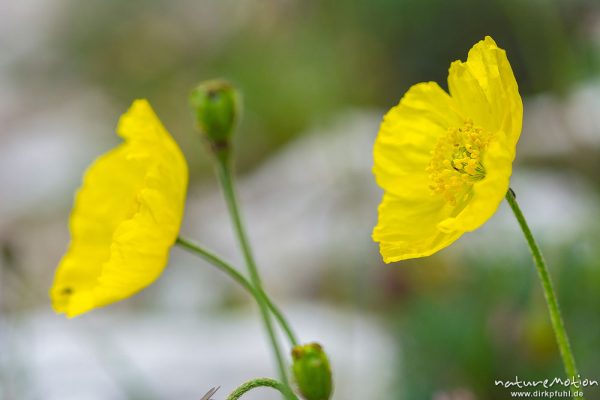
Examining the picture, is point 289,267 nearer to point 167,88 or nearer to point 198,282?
point 198,282

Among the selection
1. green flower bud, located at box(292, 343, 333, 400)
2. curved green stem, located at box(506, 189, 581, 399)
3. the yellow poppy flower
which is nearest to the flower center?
the yellow poppy flower

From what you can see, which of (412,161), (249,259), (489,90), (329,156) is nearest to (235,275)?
(249,259)

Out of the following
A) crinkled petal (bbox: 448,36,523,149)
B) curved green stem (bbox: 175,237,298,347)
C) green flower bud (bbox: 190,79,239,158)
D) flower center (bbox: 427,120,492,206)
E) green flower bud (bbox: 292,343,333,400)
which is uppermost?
green flower bud (bbox: 190,79,239,158)

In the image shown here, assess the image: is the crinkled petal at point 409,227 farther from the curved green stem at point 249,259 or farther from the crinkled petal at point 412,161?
the curved green stem at point 249,259

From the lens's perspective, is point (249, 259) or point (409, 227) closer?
point (409, 227)

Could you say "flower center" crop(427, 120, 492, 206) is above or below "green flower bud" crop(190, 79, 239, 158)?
below

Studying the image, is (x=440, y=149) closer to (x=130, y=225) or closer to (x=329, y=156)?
(x=130, y=225)

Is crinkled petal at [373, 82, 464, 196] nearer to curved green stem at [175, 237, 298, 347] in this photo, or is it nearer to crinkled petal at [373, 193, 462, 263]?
crinkled petal at [373, 193, 462, 263]
